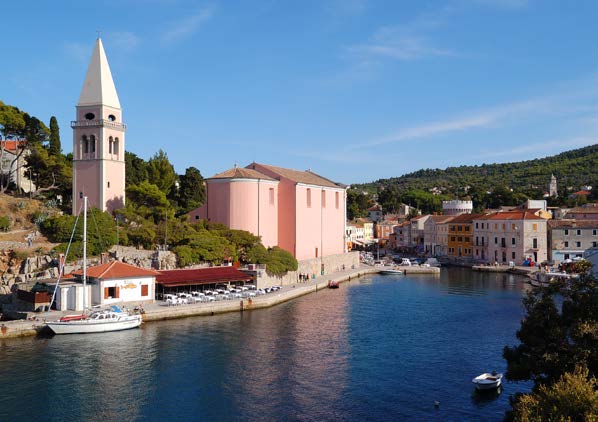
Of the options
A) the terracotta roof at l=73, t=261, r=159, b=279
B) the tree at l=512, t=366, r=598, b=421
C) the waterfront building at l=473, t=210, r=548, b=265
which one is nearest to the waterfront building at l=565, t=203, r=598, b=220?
the waterfront building at l=473, t=210, r=548, b=265

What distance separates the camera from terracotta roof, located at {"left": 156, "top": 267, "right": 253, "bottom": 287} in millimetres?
33188

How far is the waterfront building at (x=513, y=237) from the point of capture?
57875 mm

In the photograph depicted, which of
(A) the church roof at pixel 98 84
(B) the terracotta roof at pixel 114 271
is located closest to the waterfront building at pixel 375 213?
(A) the church roof at pixel 98 84

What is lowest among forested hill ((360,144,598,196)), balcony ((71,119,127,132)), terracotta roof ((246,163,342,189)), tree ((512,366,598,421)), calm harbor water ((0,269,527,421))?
calm harbor water ((0,269,527,421))

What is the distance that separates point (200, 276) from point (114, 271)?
6.42 metres

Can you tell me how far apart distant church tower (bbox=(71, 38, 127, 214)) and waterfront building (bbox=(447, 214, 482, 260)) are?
42.4 meters

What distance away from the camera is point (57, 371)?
20266mm

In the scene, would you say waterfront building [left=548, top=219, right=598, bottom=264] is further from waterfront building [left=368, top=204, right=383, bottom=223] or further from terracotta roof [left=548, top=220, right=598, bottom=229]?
waterfront building [left=368, top=204, right=383, bottom=223]

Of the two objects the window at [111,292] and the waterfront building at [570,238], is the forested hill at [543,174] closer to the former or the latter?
the waterfront building at [570,238]

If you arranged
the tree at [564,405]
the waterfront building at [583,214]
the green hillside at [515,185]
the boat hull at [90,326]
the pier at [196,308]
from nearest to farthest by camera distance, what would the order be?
1. the tree at [564,405]
2. the pier at [196,308]
3. the boat hull at [90,326]
4. the waterfront building at [583,214]
5. the green hillside at [515,185]

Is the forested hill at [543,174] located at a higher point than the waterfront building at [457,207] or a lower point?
higher

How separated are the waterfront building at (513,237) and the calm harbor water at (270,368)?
28078mm

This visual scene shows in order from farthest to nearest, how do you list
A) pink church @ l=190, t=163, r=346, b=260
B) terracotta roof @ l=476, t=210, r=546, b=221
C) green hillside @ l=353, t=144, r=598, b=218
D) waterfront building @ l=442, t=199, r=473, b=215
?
green hillside @ l=353, t=144, r=598, b=218 → waterfront building @ l=442, t=199, r=473, b=215 → terracotta roof @ l=476, t=210, r=546, b=221 → pink church @ l=190, t=163, r=346, b=260

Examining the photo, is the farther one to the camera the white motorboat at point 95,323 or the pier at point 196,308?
the white motorboat at point 95,323
